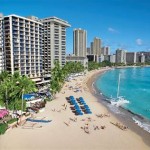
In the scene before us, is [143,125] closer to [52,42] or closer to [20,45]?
[20,45]

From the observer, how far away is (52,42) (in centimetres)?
10569

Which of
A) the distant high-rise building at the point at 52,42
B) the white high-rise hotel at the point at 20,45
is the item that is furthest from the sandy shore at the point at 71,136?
the distant high-rise building at the point at 52,42

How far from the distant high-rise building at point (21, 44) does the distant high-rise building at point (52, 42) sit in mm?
22861

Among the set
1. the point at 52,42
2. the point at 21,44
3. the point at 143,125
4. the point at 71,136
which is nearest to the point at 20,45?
the point at 21,44

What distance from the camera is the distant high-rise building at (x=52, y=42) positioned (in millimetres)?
104438

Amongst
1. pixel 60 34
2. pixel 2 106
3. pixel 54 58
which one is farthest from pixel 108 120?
pixel 60 34

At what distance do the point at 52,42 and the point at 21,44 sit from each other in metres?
33.7

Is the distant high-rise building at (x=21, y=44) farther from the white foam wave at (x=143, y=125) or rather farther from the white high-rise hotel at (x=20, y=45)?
the white foam wave at (x=143, y=125)

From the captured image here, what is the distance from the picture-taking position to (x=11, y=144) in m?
31.5

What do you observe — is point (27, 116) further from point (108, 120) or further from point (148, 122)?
point (148, 122)

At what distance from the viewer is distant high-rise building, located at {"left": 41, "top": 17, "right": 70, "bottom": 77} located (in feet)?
343

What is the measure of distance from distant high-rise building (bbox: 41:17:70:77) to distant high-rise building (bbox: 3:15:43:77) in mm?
22861

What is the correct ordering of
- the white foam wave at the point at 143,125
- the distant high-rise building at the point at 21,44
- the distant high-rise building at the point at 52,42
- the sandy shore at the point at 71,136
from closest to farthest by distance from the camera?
the sandy shore at the point at 71,136, the white foam wave at the point at 143,125, the distant high-rise building at the point at 21,44, the distant high-rise building at the point at 52,42

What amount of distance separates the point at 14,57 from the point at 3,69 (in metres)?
5.29
